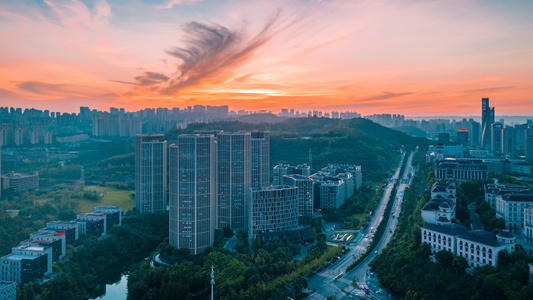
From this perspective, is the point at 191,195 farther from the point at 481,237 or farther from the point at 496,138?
the point at 496,138

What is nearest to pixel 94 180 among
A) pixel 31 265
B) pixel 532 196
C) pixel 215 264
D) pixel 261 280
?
pixel 31 265

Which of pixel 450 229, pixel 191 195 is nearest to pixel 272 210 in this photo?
pixel 191 195

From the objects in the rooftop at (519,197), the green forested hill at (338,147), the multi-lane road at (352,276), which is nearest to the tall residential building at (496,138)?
the green forested hill at (338,147)

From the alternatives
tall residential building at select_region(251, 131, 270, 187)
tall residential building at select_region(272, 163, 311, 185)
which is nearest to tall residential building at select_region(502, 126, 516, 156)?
tall residential building at select_region(272, 163, 311, 185)

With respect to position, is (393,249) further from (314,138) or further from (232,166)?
(314,138)

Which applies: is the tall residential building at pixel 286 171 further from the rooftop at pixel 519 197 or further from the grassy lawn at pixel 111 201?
the rooftop at pixel 519 197

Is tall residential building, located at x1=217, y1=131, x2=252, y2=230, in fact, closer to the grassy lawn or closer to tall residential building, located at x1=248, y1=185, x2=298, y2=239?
tall residential building, located at x1=248, y1=185, x2=298, y2=239
